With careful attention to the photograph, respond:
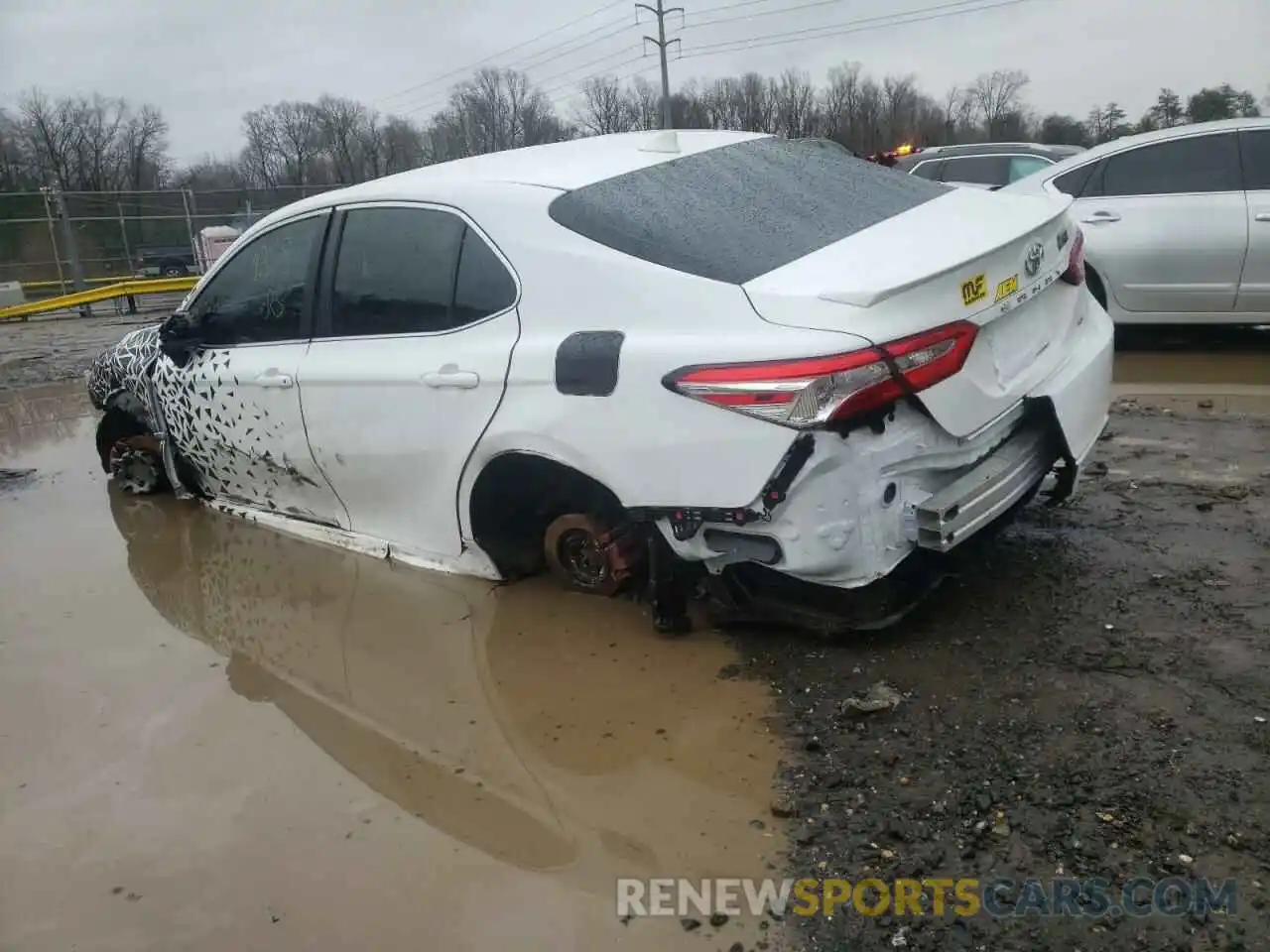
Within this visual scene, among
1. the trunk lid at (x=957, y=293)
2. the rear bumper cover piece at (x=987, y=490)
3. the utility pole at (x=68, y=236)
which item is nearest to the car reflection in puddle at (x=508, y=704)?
the rear bumper cover piece at (x=987, y=490)

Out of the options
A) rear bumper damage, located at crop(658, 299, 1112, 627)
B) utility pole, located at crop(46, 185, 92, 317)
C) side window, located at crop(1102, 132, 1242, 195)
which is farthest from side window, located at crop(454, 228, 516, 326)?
Answer: utility pole, located at crop(46, 185, 92, 317)

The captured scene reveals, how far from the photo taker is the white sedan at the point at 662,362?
9.27ft

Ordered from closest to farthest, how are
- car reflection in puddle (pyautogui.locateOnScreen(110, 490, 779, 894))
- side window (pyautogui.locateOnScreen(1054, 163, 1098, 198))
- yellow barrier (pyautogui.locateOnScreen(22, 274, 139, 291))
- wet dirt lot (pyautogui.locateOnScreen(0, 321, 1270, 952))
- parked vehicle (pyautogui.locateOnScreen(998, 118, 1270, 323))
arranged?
1. wet dirt lot (pyautogui.locateOnScreen(0, 321, 1270, 952))
2. car reflection in puddle (pyautogui.locateOnScreen(110, 490, 779, 894))
3. parked vehicle (pyautogui.locateOnScreen(998, 118, 1270, 323))
4. side window (pyautogui.locateOnScreen(1054, 163, 1098, 198))
5. yellow barrier (pyautogui.locateOnScreen(22, 274, 139, 291))

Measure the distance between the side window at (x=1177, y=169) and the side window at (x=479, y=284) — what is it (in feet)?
18.2

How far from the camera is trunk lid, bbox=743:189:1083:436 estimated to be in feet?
9.18

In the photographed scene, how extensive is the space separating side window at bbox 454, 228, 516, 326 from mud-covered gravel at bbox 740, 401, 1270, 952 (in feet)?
4.63

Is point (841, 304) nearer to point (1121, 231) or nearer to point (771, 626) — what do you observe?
point (771, 626)

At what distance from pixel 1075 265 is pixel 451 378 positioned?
7.18 feet

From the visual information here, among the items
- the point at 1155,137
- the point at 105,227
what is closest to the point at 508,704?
the point at 1155,137

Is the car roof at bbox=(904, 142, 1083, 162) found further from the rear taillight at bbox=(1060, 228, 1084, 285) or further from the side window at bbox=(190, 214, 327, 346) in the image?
the side window at bbox=(190, 214, 327, 346)

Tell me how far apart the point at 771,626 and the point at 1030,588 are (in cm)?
92

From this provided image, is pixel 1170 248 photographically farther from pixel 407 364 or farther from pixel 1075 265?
pixel 407 364

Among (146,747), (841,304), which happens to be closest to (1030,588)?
(841,304)

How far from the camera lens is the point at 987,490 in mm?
3020
